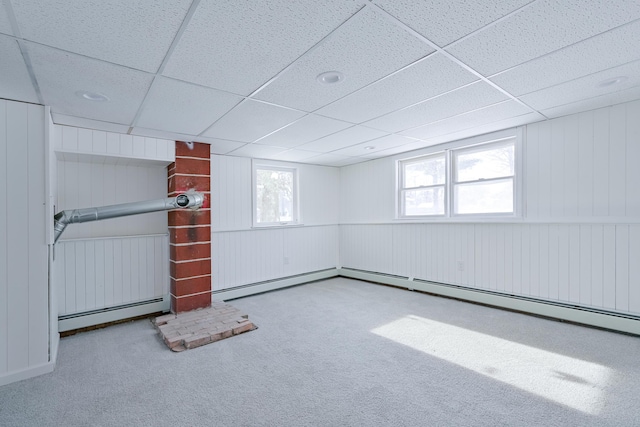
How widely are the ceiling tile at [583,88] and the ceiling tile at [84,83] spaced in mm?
3194

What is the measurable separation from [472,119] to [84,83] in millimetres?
3526

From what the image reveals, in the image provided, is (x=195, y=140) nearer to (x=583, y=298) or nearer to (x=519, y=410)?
(x=519, y=410)

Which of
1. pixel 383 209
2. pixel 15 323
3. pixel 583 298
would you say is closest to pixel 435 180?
pixel 383 209

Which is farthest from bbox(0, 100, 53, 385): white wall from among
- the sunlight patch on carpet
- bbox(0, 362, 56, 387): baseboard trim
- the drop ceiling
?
the sunlight patch on carpet


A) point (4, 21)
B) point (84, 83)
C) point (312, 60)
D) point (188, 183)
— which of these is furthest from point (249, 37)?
point (188, 183)

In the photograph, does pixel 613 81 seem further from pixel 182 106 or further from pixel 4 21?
pixel 4 21

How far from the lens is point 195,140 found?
3.77 metres

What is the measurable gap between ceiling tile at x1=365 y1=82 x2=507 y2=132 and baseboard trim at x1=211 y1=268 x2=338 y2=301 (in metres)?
3.04

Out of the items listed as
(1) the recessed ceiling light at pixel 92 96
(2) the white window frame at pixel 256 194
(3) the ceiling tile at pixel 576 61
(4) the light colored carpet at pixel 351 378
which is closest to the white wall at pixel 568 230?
(4) the light colored carpet at pixel 351 378

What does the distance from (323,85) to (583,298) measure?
11.4 feet

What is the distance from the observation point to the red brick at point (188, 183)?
12.3 ft

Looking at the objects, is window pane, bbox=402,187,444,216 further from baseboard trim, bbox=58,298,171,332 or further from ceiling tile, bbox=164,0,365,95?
baseboard trim, bbox=58,298,171,332

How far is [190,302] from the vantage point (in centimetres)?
378

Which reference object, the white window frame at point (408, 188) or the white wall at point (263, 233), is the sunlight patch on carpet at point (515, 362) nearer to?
the white window frame at point (408, 188)
